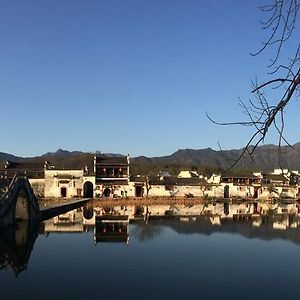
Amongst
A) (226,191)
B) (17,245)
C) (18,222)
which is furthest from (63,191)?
(17,245)

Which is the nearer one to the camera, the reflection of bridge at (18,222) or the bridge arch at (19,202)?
the reflection of bridge at (18,222)

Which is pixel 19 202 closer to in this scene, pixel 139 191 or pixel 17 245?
pixel 17 245

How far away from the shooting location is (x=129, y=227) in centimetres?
2931

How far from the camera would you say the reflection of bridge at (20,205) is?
2444cm

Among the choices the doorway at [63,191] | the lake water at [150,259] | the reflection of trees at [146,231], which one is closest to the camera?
the lake water at [150,259]

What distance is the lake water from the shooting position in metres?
13.6

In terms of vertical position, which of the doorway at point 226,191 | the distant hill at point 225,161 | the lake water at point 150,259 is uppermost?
the distant hill at point 225,161

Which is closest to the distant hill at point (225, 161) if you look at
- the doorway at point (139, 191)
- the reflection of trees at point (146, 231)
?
the reflection of trees at point (146, 231)

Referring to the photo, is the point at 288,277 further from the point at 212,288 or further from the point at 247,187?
the point at 247,187

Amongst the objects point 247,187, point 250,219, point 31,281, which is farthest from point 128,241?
point 247,187

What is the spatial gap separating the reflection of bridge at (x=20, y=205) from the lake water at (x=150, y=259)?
0.95m

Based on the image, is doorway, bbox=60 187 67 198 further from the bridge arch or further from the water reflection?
the water reflection

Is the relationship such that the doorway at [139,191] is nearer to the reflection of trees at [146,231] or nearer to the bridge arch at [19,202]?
the reflection of trees at [146,231]

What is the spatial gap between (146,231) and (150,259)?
8.46 metres
